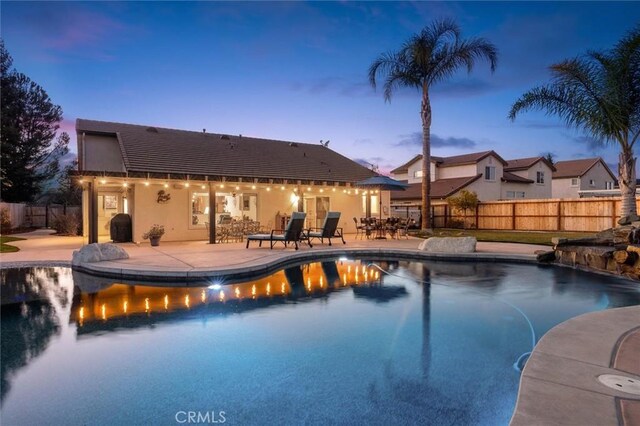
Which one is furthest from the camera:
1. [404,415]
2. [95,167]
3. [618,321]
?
[95,167]

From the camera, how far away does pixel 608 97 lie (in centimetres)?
1050

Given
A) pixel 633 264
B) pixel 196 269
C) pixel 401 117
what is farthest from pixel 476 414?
pixel 401 117

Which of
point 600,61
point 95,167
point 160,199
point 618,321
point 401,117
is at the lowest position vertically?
point 618,321

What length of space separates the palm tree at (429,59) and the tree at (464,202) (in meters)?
6.53

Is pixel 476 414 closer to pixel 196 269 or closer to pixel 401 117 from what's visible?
pixel 196 269

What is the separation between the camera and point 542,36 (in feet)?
49.1

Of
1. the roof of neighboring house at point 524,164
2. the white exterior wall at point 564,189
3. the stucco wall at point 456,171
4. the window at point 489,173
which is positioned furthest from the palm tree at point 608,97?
the white exterior wall at point 564,189

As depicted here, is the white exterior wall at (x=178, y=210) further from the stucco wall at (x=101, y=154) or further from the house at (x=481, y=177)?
the house at (x=481, y=177)

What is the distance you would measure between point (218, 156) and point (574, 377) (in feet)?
52.5

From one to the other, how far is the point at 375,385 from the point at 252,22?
13.6 meters

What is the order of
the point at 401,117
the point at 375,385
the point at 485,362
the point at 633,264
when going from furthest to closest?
the point at 401,117 → the point at 633,264 → the point at 485,362 → the point at 375,385

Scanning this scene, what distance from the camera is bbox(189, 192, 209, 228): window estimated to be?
15734mm

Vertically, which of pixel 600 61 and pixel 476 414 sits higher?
pixel 600 61

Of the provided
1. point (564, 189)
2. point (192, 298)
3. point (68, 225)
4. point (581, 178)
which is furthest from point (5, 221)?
point (581, 178)
